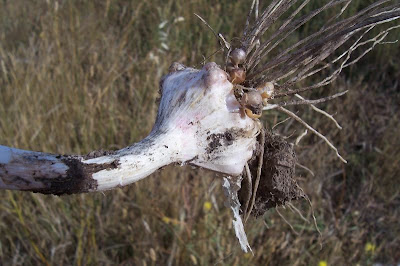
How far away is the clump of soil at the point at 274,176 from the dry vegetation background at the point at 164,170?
0.19 meters

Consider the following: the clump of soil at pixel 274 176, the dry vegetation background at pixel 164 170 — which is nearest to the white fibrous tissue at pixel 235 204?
the clump of soil at pixel 274 176

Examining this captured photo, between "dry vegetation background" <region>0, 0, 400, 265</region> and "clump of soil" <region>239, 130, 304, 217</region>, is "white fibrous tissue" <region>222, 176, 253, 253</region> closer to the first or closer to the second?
"clump of soil" <region>239, 130, 304, 217</region>

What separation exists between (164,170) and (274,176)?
2.36ft

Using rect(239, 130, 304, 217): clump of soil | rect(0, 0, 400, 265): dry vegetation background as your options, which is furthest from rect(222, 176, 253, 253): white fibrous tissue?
rect(0, 0, 400, 265): dry vegetation background

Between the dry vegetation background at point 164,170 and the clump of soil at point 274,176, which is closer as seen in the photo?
the clump of soil at point 274,176

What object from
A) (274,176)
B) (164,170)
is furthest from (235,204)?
(164,170)

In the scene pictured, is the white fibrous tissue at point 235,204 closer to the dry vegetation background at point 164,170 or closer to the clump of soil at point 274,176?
the clump of soil at point 274,176

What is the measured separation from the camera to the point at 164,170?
1.47 m

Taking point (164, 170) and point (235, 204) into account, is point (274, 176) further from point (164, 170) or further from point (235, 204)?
point (164, 170)

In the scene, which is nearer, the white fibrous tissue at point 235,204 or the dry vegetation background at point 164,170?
A: the white fibrous tissue at point 235,204

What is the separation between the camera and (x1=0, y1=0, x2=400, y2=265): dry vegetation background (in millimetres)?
1352

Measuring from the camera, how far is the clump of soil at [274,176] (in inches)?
32.1

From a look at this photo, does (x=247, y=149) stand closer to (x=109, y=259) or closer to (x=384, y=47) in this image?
(x=109, y=259)

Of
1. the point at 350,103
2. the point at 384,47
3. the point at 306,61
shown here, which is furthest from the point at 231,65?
the point at 384,47
